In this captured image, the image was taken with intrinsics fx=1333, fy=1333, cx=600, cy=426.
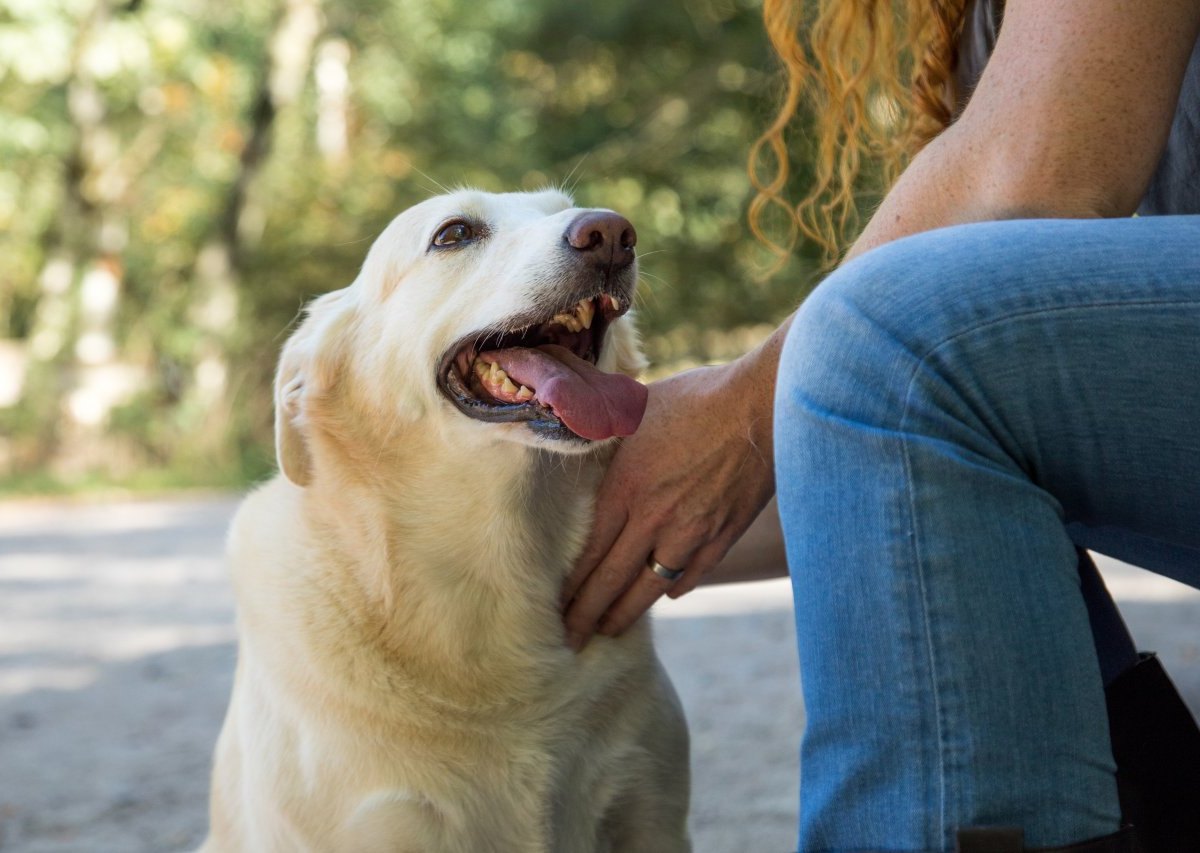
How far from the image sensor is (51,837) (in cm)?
280

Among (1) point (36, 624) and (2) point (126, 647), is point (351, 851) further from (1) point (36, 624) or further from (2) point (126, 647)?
(1) point (36, 624)

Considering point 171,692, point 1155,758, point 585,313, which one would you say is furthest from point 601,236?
point 171,692

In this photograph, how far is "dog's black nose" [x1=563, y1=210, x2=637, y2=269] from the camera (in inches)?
80.1

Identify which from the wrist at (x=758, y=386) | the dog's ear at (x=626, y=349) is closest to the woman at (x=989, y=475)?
the wrist at (x=758, y=386)

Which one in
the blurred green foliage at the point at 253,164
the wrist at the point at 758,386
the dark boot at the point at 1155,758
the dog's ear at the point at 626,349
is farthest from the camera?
the blurred green foliage at the point at 253,164

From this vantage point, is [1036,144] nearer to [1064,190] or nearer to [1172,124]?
[1064,190]

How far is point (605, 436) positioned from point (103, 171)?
36.1 ft

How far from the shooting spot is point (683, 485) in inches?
73.5

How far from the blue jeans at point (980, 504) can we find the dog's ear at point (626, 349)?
1.12m

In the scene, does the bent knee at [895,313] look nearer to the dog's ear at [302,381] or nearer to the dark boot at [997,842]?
the dark boot at [997,842]

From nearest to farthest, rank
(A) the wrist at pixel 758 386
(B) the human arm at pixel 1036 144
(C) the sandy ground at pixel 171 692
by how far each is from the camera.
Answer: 1. (B) the human arm at pixel 1036 144
2. (A) the wrist at pixel 758 386
3. (C) the sandy ground at pixel 171 692

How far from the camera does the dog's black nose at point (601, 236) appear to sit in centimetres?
204

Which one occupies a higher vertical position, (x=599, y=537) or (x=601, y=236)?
(x=601, y=236)

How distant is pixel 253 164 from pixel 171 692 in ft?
29.5
